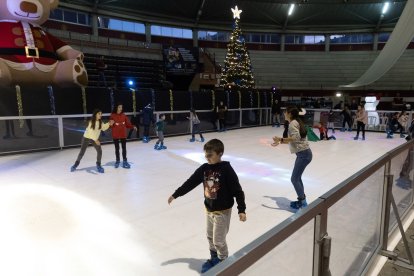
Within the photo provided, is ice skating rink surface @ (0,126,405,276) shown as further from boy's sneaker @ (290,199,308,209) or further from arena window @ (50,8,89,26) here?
arena window @ (50,8,89,26)

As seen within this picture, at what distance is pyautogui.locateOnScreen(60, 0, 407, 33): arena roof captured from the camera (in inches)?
937

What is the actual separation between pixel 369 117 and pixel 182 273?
42.5 ft

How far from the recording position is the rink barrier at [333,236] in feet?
3.42

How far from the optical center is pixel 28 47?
848 cm

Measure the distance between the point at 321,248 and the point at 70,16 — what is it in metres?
24.6

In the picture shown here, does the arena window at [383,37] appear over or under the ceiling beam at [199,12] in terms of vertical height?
under

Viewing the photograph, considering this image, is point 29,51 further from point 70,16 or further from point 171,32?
point 171,32

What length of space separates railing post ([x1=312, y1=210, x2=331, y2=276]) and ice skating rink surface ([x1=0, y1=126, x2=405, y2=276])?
123 cm

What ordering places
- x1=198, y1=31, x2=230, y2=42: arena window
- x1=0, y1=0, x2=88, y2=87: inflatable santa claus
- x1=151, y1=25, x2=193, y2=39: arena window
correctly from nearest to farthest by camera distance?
x1=0, y1=0, x2=88, y2=87: inflatable santa claus
x1=151, y1=25, x2=193, y2=39: arena window
x1=198, y1=31, x2=230, y2=42: arena window

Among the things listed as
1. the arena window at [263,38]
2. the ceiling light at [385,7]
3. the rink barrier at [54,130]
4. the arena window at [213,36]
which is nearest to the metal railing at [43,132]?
the rink barrier at [54,130]

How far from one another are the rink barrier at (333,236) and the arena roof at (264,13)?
23.3 metres

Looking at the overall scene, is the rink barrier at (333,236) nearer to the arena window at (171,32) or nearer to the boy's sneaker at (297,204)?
the boy's sneaker at (297,204)

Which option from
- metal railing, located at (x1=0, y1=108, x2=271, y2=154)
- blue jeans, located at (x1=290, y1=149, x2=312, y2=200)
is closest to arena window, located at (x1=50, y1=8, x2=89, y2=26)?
A: metal railing, located at (x1=0, y1=108, x2=271, y2=154)

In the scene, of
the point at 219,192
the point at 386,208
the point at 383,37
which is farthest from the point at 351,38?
the point at 219,192
